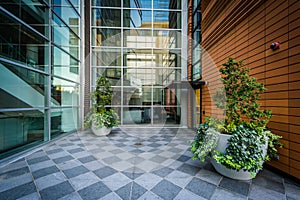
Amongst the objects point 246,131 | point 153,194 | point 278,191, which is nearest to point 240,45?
point 246,131

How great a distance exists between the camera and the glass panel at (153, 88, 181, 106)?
284 inches

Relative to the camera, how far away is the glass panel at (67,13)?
Answer: 4854 mm

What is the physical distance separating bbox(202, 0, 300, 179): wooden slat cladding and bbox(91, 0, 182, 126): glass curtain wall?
11.7 ft

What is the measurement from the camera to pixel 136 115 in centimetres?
725

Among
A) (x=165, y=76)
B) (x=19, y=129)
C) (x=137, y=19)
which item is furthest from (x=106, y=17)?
(x=19, y=129)

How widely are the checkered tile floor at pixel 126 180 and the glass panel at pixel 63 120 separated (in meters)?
1.42

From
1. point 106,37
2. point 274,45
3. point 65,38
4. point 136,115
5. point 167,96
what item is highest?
point 106,37

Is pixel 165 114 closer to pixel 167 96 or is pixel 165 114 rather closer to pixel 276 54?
pixel 167 96

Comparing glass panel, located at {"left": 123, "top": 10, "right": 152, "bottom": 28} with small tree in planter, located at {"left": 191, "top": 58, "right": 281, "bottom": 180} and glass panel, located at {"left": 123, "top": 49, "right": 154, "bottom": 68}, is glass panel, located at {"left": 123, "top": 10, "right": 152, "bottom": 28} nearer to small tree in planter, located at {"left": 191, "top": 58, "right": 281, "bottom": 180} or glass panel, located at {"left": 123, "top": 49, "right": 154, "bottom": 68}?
glass panel, located at {"left": 123, "top": 49, "right": 154, "bottom": 68}

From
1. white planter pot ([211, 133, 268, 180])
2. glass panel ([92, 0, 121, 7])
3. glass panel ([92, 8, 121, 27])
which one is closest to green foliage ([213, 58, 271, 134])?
white planter pot ([211, 133, 268, 180])

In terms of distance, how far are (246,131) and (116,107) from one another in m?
5.94

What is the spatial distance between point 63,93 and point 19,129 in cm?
201

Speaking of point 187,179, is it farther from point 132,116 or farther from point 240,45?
point 132,116

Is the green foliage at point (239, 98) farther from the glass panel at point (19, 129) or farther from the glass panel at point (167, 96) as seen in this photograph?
the glass panel at point (19, 129)
